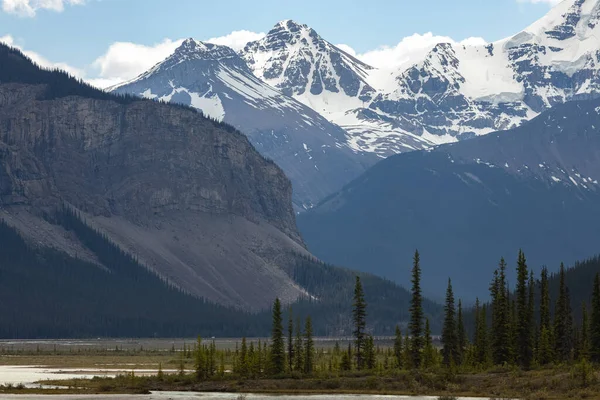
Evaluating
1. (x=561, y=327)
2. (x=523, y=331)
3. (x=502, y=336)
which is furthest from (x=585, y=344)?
(x=561, y=327)

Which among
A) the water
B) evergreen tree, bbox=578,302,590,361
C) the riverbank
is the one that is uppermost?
evergreen tree, bbox=578,302,590,361

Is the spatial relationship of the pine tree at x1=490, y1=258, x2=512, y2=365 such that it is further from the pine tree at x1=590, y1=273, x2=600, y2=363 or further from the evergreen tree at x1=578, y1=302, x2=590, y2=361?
the pine tree at x1=590, y1=273, x2=600, y2=363

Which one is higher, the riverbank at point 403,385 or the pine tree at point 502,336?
the pine tree at point 502,336

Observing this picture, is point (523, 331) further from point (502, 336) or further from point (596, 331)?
point (596, 331)

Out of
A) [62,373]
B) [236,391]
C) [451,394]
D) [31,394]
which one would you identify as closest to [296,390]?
[236,391]

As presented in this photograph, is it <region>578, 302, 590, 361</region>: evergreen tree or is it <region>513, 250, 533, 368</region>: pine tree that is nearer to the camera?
<region>578, 302, 590, 361</region>: evergreen tree

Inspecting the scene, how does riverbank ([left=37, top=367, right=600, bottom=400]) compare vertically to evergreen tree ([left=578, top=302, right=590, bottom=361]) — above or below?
below

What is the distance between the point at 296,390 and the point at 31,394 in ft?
96.9

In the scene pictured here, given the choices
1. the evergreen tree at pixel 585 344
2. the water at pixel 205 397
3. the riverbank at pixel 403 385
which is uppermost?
the evergreen tree at pixel 585 344

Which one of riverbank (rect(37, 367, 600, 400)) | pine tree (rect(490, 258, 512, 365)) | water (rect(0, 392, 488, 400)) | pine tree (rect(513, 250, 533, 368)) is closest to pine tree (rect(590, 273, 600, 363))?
pine tree (rect(513, 250, 533, 368))

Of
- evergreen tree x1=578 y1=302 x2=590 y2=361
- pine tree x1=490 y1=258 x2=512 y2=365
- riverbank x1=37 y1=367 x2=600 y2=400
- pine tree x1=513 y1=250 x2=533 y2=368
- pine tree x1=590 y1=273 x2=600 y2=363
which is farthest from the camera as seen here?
pine tree x1=490 y1=258 x2=512 y2=365

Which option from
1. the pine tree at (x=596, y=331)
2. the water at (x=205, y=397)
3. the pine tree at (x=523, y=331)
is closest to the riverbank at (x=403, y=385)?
the water at (x=205, y=397)

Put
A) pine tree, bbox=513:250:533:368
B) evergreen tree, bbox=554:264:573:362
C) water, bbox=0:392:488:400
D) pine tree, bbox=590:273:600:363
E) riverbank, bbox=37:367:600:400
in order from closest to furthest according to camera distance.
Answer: water, bbox=0:392:488:400 → riverbank, bbox=37:367:600:400 → pine tree, bbox=590:273:600:363 → pine tree, bbox=513:250:533:368 → evergreen tree, bbox=554:264:573:362

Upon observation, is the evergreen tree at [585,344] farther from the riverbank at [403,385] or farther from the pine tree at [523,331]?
the riverbank at [403,385]
